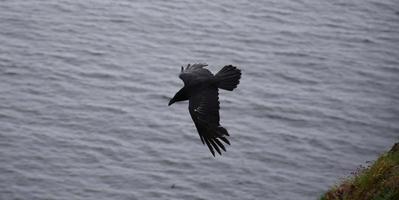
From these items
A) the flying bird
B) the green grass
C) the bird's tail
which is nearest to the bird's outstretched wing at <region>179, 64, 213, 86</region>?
the flying bird

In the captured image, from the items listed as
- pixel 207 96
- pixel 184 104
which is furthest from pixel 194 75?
pixel 184 104

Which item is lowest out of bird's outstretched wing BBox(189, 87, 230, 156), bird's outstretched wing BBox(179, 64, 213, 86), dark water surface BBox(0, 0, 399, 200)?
dark water surface BBox(0, 0, 399, 200)

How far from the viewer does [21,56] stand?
106ft

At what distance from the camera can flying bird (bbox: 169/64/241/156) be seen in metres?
11.8

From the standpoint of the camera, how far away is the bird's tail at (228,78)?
42.5ft

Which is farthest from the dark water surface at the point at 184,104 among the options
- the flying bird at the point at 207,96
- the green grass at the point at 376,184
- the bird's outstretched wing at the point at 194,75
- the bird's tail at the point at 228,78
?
the green grass at the point at 376,184

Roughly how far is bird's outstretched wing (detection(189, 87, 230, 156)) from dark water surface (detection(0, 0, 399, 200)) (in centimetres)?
1213

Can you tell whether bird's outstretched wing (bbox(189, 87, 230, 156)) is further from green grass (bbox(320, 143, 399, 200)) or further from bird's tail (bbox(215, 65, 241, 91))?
green grass (bbox(320, 143, 399, 200))

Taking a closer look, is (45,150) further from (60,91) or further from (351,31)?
(351,31)

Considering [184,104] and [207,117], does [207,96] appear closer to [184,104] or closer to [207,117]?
[207,117]

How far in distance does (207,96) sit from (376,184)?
342 centimetres

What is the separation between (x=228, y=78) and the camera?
13.0 metres

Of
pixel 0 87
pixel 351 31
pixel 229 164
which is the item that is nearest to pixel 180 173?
pixel 229 164

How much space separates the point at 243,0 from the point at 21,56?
13040 mm
